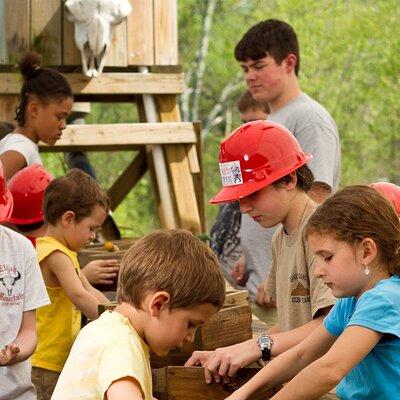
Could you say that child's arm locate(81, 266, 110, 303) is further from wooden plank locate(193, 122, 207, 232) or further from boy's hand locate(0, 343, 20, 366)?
wooden plank locate(193, 122, 207, 232)

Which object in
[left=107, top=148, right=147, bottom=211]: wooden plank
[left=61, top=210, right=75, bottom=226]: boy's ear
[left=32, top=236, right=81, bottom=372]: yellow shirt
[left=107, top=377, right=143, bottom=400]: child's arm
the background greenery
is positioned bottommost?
the background greenery

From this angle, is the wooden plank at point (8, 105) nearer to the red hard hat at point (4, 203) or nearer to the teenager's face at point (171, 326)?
the red hard hat at point (4, 203)

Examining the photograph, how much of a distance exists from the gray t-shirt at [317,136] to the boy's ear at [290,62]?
586 mm

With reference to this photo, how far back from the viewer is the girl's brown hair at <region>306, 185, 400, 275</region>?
154 inches

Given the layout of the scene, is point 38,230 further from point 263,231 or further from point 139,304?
point 139,304

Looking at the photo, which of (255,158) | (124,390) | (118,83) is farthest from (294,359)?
(118,83)

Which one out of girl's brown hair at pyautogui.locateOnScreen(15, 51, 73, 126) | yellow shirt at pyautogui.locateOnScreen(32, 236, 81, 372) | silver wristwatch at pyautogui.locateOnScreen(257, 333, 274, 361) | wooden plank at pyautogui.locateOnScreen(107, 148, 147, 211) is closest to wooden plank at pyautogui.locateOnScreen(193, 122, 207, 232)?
wooden plank at pyautogui.locateOnScreen(107, 148, 147, 211)

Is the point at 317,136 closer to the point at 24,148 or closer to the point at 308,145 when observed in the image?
the point at 308,145

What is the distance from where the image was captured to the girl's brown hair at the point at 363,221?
12.8 ft

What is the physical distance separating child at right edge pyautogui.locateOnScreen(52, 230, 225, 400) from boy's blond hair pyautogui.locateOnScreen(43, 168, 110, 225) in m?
2.57

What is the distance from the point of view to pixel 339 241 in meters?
3.93

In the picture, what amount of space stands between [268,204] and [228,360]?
751 millimetres

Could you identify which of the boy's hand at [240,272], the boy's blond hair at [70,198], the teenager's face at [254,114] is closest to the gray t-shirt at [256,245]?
the boy's hand at [240,272]

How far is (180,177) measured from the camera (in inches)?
411
